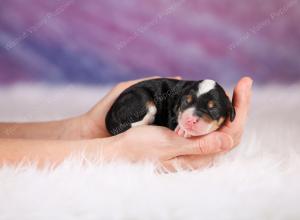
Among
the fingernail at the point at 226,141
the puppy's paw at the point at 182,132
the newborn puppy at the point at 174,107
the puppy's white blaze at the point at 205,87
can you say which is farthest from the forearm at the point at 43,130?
the fingernail at the point at 226,141

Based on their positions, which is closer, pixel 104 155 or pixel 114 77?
pixel 104 155

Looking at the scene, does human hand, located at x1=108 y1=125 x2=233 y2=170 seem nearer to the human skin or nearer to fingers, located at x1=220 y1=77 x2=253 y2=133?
the human skin

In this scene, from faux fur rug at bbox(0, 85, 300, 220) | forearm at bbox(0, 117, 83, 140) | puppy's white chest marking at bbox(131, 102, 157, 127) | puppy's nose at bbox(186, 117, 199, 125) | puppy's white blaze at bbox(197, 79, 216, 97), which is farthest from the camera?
forearm at bbox(0, 117, 83, 140)

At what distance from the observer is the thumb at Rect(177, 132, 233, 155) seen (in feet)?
8.90

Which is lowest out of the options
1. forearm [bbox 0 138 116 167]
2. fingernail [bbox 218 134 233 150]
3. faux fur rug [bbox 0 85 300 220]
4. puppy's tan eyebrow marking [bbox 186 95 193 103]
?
faux fur rug [bbox 0 85 300 220]

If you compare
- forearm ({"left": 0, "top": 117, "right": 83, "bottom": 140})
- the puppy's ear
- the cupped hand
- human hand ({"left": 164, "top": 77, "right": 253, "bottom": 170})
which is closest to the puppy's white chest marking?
the cupped hand

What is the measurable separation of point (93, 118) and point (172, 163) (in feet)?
2.49

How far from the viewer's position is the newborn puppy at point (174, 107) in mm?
2725

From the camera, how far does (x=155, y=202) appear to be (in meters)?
2.36

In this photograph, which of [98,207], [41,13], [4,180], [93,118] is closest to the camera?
[98,207]

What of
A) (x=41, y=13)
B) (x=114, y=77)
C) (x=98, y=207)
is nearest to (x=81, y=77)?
(x=114, y=77)

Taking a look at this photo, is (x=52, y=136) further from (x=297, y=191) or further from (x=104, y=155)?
(x=297, y=191)

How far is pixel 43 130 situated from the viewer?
135 inches

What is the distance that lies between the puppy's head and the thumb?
32 mm
